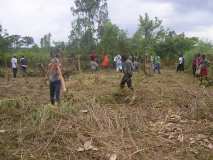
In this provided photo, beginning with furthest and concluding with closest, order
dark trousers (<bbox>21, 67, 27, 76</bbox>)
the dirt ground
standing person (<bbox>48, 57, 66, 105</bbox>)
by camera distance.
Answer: dark trousers (<bbox>21, 67, 27, 76</bbox>) → standing person (<bbox>48, 57, 66, 105</bbox>) → the dirt ground

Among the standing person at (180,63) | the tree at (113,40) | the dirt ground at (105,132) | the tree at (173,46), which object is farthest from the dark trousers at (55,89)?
the tree at (173,46)

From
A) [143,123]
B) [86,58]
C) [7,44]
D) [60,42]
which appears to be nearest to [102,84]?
[143,123]

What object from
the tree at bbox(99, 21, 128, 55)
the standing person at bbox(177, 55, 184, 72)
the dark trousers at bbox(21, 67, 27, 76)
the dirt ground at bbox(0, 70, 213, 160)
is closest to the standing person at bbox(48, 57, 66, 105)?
the dirt ground at bbox(0, 70, 213, 160)

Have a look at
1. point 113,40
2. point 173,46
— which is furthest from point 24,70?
point 173,46

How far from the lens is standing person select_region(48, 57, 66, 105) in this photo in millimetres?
8945

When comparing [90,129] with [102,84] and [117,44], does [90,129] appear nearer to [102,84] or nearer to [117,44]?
A: [102,84]

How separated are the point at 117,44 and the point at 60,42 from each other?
1295 cm

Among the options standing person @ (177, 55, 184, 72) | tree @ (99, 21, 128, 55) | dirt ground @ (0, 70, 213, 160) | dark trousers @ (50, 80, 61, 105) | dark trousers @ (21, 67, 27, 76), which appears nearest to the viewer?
dirt ground @ (0, 70, 213, 160)

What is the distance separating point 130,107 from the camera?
31.4ft

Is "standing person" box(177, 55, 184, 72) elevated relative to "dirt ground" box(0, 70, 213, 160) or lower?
elevated

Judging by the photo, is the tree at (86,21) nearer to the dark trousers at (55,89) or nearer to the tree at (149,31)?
the tree at (149,31)

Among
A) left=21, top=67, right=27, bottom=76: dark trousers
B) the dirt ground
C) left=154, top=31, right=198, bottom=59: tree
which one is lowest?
the dirt ground

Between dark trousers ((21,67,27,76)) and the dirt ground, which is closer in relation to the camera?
the dirt ground

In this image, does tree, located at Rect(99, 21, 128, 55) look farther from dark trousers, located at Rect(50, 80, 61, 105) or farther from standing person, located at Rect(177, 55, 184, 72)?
dark trousers, located at Rect(50, 80, 61, 105)
